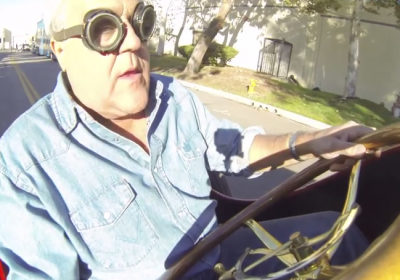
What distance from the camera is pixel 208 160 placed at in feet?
7.00

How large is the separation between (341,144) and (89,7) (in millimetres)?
1010

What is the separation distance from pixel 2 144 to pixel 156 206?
56 centimetres

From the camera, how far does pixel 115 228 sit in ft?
5.26

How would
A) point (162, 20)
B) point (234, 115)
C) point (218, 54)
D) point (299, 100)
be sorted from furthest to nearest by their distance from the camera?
point (162, 20)
point (218, 54)
point (299, 100)
point (234, 115)

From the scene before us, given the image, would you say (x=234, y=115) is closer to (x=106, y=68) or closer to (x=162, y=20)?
(x=106, y=68)

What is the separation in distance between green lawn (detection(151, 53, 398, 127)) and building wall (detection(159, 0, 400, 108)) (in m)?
1.85

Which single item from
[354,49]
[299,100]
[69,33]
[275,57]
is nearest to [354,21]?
[354,49]

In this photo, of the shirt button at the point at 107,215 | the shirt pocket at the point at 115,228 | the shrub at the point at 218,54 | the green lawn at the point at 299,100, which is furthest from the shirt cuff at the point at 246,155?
the shrub at the point at 218,54

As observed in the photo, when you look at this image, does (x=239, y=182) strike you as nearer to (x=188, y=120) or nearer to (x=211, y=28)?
(x=188, y=120)

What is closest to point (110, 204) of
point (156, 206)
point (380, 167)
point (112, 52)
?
point (156, 206)

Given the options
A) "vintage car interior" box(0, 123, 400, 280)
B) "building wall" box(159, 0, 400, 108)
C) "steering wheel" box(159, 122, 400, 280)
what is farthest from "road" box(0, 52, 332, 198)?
"building wall" box(159, 0, 400, 108)

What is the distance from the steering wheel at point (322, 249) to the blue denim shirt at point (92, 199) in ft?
0.97

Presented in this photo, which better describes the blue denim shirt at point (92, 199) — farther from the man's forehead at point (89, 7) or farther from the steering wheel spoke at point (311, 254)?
the steering wheel spoke at point (311, 254)

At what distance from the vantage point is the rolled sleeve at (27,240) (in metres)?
1.44
